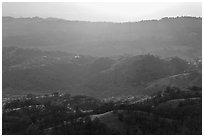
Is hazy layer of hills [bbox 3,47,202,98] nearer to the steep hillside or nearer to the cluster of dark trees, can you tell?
the steep hillside

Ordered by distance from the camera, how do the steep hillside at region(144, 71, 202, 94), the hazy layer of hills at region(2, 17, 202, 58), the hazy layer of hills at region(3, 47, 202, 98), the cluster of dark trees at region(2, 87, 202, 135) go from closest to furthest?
1. the cluster of dark trees at region(2, 87, 202, 135)
2. the steep hillside at region(144, 71, 202, 94)
3. the hazy layer of hills at region(3, 47, 202, 98)
4. the hazy layer of hills at region(2, 17, 202, 58)

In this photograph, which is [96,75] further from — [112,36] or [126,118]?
[112,36]

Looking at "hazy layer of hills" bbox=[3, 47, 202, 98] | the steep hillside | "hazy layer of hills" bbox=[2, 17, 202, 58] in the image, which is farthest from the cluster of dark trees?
"hazy layer of hills" bbox=[2, 17, 202, 58]

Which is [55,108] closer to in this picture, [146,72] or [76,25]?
[146,72]

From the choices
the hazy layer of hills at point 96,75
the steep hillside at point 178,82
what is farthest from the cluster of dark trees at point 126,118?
the hazy layer of hills at point 96,75

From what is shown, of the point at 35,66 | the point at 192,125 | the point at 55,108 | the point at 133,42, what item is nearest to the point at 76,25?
the point at 133,42
